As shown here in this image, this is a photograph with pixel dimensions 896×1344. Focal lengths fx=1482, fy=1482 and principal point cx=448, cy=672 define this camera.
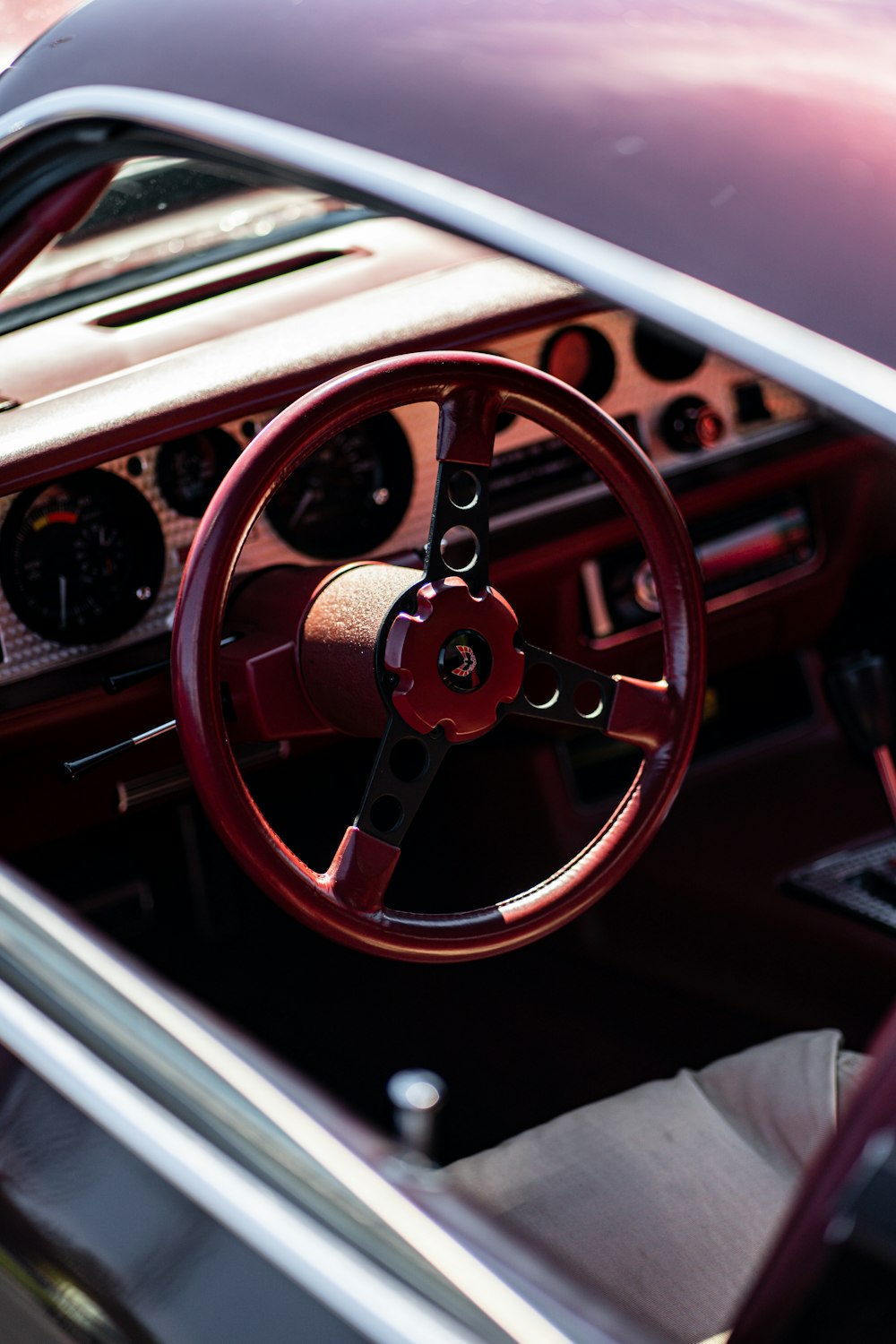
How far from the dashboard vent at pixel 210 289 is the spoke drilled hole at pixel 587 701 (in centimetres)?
95

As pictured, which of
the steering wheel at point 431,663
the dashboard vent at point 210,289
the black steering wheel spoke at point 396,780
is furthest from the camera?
the dashboard vent at point 210,289

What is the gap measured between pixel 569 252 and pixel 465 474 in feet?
2.19

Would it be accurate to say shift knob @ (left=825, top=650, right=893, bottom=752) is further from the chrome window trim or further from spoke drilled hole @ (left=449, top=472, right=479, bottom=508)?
the chrome window trim

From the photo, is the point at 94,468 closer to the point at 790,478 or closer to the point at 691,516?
the point at 691,516

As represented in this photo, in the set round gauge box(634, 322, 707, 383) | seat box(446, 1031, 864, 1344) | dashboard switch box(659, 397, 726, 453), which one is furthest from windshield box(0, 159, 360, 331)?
seat box(446, 1031, 864, 1344)

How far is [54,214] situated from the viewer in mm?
1340

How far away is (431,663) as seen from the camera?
1418 mm

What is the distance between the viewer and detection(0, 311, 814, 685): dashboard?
6.04 ft

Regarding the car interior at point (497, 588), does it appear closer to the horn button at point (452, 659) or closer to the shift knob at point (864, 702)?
the shift knob at point (864, 702)

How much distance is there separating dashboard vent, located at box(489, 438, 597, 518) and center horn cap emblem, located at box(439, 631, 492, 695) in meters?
0.80

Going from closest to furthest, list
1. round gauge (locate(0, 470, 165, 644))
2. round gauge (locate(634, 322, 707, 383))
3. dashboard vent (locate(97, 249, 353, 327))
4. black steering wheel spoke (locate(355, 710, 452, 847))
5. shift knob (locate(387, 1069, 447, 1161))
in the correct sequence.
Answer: shift knob (locate(387, 1069, 447, 1161)) → black steering wheel spoke (locate(355, 710, 452, 847)) → round gauge (locate(0, 470, 165, 644)) → dashboard vent (locate(97, 249, 353, 327)) → round gauge (locate(634, 322, 707, 383))

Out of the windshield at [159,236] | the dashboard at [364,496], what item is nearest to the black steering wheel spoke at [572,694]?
the dashboard at [364,496]

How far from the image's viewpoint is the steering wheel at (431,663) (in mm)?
1332

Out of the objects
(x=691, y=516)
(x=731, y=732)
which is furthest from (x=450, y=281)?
(x=731, y=732)
